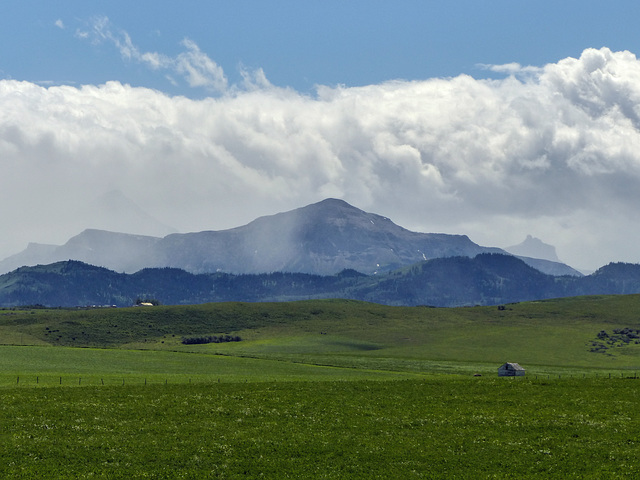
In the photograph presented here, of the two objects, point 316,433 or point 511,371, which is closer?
point 316,433

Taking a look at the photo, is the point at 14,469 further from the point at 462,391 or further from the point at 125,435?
the point at 462,391

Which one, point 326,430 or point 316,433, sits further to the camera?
point 326,430

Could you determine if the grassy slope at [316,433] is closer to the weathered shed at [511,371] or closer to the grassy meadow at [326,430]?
the grassy meadow at [326,430]

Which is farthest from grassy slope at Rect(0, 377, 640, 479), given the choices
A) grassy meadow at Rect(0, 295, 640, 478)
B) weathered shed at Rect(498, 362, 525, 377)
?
weathered shed at Rect(498, 362, 525, 377)

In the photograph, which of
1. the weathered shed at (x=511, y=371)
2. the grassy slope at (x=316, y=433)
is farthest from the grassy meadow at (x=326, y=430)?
the weathered shed at (x=511, y=371)

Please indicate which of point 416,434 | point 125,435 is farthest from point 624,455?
point 125,435

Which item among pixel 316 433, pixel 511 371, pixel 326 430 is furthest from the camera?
pixel 511 371

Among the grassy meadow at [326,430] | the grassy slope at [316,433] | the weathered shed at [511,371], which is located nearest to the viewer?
the grassy slope at [316,433]

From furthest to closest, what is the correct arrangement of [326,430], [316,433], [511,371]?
[511,371]
[326,430]
[316,433]

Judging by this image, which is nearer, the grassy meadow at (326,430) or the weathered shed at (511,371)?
the grassy meadow at (326,430)

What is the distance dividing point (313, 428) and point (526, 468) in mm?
17684

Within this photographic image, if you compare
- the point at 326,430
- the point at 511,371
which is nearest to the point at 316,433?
the point at 326,430

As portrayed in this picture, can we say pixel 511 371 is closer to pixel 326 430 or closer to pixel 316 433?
pixel 326 430

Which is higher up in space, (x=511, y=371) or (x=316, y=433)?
(x=316, y=433)
